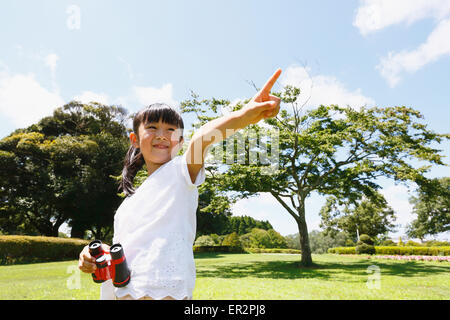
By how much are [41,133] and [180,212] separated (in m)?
31.2

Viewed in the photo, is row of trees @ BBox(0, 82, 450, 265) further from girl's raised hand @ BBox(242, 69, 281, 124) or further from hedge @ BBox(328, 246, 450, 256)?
girl's raised hand @ BBox(242, 69, 281, 124)

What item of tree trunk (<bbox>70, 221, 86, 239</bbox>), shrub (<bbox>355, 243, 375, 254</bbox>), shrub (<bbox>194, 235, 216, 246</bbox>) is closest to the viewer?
shrub (<bbox>355, 243, 375, 254</bbox>)

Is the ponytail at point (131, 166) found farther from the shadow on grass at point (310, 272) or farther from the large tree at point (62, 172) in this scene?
the large tree at point (62, 172)

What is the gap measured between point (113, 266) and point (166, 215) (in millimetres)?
296

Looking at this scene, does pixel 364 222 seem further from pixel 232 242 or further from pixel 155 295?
pixel 155 295

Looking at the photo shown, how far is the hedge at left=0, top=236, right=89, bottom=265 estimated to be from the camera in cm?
1627

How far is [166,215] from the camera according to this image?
4.14 ft

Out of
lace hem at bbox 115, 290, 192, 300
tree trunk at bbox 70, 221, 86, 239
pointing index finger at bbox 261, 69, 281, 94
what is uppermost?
pointing index finger at bbox 261, 69, 281, 94

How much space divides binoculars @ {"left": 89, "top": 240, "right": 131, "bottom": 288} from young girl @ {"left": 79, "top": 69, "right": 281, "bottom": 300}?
30 millimetres

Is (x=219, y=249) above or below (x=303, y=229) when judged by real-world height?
below

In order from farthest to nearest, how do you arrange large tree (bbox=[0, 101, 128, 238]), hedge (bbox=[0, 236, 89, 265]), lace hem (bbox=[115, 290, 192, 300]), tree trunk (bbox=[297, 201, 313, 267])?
large tree (bbox=[0, 101, 128, 238])
hedge (bbox=[0, 236, 89, 265])
tree trunk (bbox=[297, 201, 313, 267])
lace hem (bbox=[115, 290, 192, 300])

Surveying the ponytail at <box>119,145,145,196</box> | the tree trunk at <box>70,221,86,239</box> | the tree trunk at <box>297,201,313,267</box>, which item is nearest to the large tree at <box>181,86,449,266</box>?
the tree trunk at <box>297,201,313,267</box>

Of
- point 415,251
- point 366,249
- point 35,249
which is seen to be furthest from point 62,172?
point 415,251

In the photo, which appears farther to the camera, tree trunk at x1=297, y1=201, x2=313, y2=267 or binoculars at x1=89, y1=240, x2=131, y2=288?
tree trunk at x1=297, y1=201, x2=313, y2=267
